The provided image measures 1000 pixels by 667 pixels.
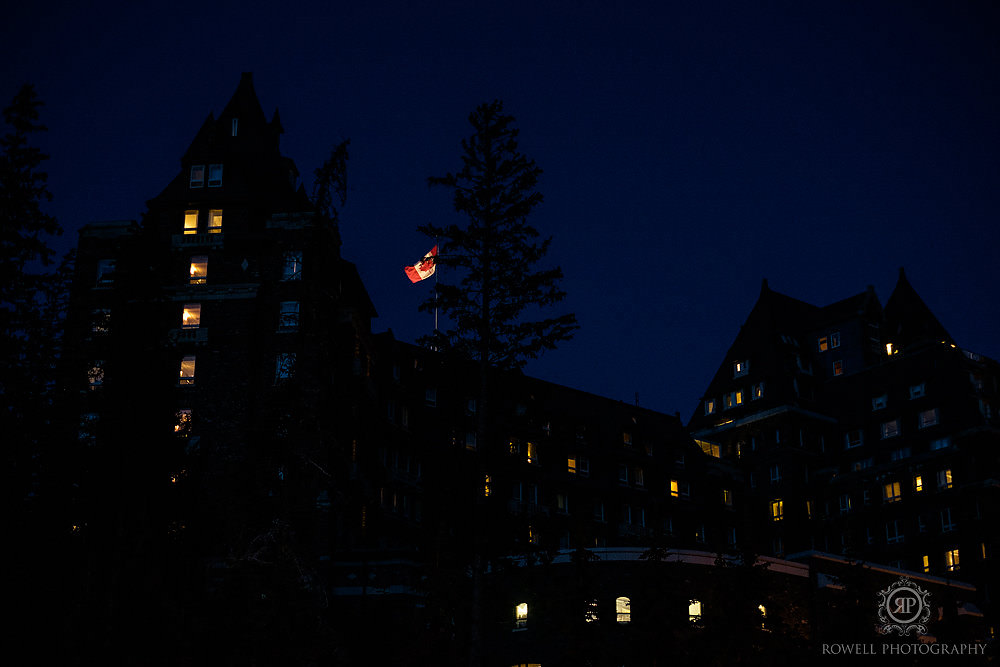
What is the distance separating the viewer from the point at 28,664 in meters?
31.6

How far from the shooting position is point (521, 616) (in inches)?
2291

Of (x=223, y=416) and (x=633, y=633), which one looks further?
(x=223, y=416)

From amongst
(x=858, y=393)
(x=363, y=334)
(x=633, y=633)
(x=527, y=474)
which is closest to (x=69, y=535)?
(x=633, y=633)

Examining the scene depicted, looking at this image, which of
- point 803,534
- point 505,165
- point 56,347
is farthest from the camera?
point 803,534

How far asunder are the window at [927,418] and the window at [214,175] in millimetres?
59640

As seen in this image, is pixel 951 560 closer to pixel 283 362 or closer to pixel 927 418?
pixel 927 418

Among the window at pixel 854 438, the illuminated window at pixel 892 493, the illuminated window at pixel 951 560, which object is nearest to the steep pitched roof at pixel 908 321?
the window at pixel 854 438

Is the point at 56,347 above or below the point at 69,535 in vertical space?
above

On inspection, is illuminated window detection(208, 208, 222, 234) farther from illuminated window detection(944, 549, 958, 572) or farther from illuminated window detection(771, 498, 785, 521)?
illuminated window detection(944, 549, 958, 572)

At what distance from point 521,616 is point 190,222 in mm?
→ 28582

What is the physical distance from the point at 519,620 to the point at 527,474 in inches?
861

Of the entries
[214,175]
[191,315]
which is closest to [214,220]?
[214,175]

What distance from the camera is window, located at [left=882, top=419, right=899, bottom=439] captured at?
314 feet

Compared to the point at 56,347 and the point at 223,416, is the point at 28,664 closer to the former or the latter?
the point at 56,347
